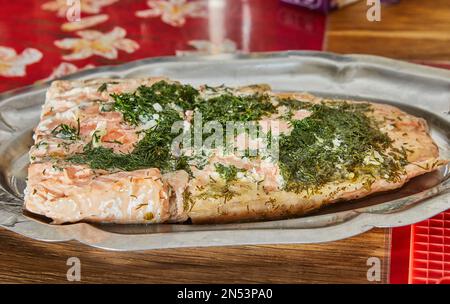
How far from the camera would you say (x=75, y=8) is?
387 cm

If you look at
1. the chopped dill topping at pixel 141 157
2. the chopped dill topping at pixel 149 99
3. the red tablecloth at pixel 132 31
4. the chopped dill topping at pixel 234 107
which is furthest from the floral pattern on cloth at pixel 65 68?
the chopped dill topping at pixel 141 157

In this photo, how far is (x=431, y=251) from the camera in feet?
7.21

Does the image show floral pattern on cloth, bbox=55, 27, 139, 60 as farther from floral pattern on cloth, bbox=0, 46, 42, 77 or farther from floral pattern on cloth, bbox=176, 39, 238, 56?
floral pattern on cloth, bbox=176, 39, 238, 56

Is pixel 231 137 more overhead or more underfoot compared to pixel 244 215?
more overhead

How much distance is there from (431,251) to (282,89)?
3.72 ft

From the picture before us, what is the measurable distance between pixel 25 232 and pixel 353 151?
42.5 inches

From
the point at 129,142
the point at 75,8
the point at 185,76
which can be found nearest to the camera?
the point at 129,142

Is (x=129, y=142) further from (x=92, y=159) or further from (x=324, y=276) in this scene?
(x=324, y=276)

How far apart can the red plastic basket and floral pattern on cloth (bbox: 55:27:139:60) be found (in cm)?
192

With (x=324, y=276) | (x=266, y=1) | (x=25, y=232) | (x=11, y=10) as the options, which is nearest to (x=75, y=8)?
(x=11, y=10)

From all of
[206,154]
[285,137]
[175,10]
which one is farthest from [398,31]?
[206,154]

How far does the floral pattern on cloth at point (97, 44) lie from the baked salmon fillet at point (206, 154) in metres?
0.94

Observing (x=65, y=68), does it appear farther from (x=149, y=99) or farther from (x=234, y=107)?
(x=234, y=107)
